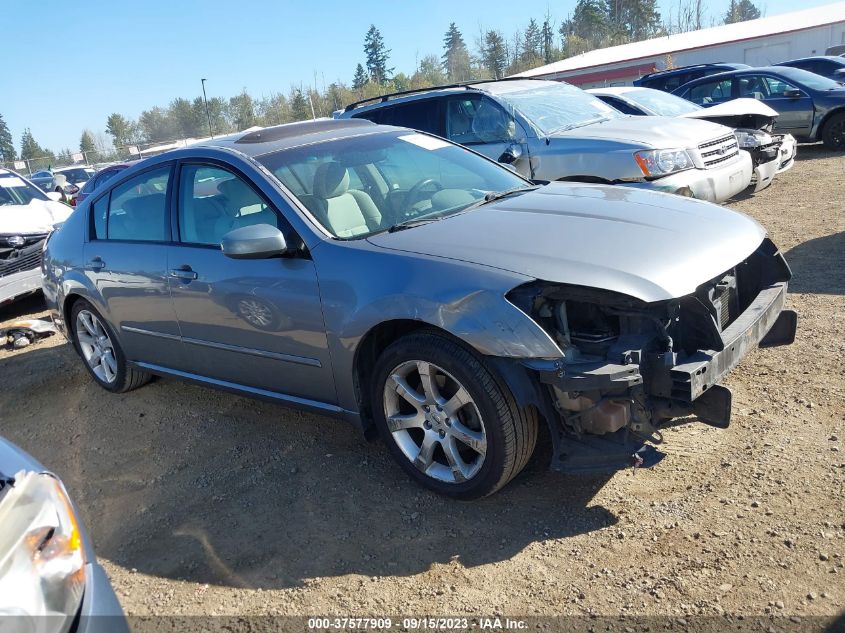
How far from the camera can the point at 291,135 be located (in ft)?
14.1

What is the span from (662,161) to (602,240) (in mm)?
4136

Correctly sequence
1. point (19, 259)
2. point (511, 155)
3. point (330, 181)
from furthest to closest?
point (19, 259), point (511, 155), point (330, 181)

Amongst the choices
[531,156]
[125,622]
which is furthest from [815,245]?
[125,622]

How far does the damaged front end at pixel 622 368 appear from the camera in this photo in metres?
2.82

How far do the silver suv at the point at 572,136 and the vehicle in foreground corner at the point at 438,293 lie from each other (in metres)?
2.82

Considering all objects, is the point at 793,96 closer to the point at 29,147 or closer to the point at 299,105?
the point at 299,105

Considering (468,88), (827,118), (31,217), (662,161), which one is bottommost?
(827,118)

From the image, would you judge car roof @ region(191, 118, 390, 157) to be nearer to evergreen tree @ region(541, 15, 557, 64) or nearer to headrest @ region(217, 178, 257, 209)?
headrest @ region(217, 178, 257, 209)

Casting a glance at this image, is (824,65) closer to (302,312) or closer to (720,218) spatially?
(720,218)

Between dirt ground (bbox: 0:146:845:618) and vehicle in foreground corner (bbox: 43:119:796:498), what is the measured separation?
0.29 metres

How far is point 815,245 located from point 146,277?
579 centimetres

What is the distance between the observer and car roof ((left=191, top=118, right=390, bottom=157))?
4.11 metres

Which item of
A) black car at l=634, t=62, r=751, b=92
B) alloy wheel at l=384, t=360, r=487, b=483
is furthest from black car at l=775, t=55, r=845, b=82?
alloy wheel at l=384, t=360, r=487, b=483

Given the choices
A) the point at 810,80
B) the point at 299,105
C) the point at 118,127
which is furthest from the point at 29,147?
the point at 810,80
